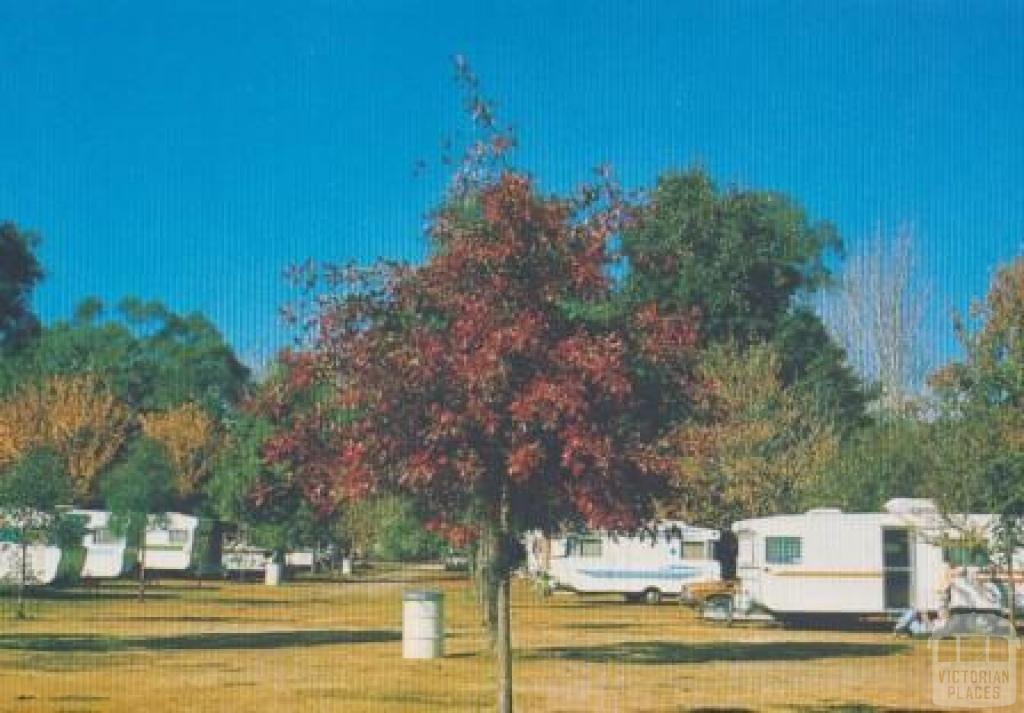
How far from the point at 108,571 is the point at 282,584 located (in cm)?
1166

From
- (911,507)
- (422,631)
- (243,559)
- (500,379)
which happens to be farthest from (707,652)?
(243,559)

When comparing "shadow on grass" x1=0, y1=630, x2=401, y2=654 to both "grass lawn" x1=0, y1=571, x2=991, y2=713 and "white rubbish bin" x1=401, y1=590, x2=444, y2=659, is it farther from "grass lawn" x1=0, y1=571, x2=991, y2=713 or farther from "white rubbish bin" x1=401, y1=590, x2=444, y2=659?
"white rubbish bin" x1=401, y1=590, x2=444, y2=659

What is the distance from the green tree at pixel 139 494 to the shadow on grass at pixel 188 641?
74.8ft

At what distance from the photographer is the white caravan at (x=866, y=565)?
35219 mm

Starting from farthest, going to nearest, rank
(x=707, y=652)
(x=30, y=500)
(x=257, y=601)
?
(x=257, y=601)
(x=30, y=500)
(x=707, y=652)

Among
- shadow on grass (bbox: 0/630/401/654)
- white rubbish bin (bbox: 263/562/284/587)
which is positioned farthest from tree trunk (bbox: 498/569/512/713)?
white rubbish bin (bbox: 263/562/284/587)

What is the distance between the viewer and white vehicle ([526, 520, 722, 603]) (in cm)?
4909

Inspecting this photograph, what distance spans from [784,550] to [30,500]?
20422 mm

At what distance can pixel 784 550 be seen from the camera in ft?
121

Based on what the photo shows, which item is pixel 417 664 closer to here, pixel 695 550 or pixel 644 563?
pixel 644 563

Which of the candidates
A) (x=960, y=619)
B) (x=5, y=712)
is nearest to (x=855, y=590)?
(x=960, y=619)

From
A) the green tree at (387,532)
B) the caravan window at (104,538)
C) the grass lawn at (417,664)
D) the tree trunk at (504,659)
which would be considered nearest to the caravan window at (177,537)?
the caravan window at (104,538)

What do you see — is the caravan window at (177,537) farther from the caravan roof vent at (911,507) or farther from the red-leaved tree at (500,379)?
the red-leaved tree at (500,379)

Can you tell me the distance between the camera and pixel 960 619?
33656mm
